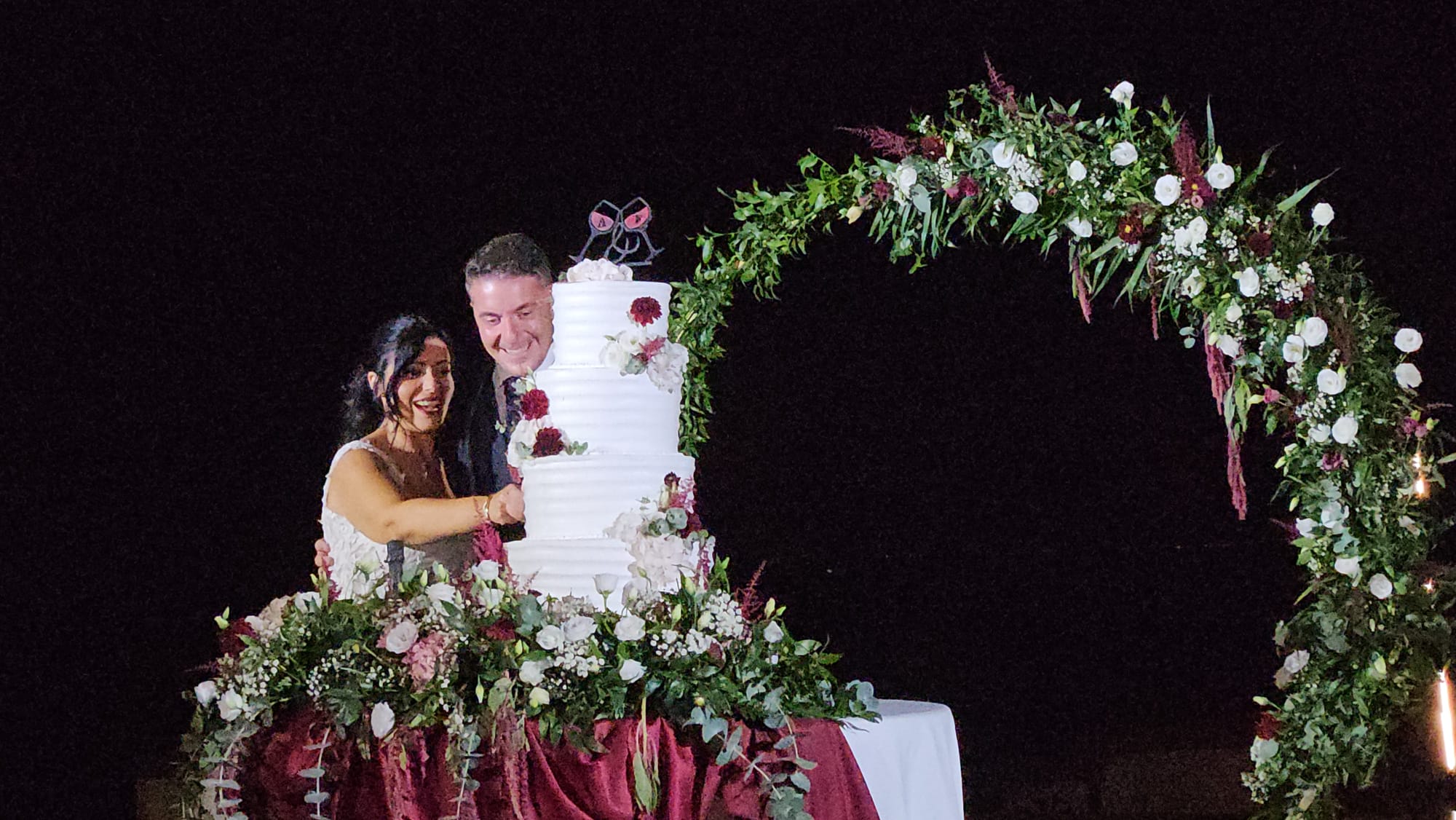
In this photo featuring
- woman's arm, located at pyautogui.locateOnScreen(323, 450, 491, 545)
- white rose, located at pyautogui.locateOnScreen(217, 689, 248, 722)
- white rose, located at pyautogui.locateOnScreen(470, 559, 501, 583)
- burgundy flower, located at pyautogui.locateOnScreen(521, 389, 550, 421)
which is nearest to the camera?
white rose, located at pyautogui.locateOnScreen(217, 689, 248, 722)

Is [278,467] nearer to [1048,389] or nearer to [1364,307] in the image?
[1048,389]

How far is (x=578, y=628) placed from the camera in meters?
3.35

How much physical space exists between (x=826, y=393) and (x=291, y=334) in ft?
7.01

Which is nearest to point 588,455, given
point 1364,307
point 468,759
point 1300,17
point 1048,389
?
point 468,759

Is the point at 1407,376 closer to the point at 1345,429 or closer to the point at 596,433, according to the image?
the point at 1345,429

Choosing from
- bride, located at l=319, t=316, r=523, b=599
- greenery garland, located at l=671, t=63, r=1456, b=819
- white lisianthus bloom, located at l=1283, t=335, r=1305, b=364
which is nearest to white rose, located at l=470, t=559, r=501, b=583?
greenery garland, located at l=671, t=63, r=1456, b=819

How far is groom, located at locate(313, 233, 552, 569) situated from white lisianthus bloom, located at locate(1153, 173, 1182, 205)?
7.20 feet

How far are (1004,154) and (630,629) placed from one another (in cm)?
172

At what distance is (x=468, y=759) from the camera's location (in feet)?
10.8

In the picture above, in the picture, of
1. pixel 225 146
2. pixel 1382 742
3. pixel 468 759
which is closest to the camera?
pixel 468 759

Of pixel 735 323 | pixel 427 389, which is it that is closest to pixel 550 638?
pixel 427 389

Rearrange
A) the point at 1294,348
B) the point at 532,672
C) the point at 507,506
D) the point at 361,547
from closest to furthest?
the point at 532,672 → the point at 1294,348 → the point at 507,506 → the point at 361,547

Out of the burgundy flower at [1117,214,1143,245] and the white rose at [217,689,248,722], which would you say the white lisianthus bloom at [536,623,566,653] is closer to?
the white rose at [217,689,248,722]

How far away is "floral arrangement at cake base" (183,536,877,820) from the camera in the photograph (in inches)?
130
